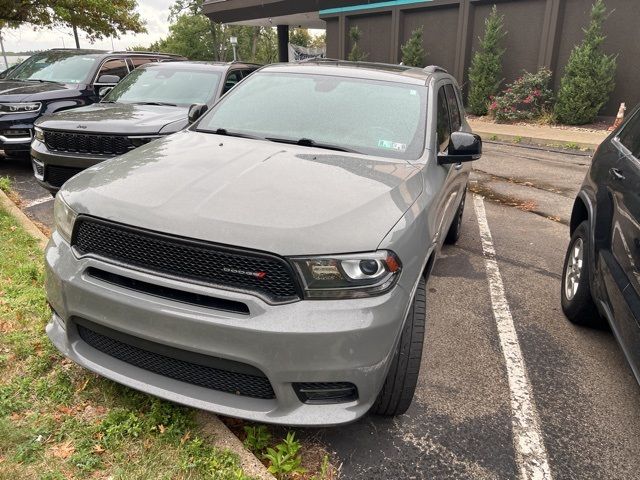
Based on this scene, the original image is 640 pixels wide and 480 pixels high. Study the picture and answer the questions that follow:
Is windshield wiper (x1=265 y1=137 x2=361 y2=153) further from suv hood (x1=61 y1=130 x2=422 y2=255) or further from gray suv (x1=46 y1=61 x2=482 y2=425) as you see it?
gray suv (x1=46 y1=61 x2=482 y2=425)

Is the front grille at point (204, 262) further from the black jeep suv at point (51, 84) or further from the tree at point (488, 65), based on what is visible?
the tree at point (488, 65)

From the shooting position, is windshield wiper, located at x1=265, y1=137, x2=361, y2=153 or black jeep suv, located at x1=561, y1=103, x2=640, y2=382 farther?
windshield wiper, located at x1=265, y1=137, x2=361, y2=153

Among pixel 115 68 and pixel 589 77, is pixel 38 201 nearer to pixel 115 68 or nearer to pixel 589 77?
pixel 115 68

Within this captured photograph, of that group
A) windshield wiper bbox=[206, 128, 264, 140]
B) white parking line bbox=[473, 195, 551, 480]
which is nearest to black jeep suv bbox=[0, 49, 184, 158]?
windshield wiper bbox=[206, 128, 264, 140]

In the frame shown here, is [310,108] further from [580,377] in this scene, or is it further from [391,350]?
[580,377]

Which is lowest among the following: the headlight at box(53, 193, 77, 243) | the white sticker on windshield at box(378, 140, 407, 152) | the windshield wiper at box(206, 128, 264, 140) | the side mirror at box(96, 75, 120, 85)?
the headlight at box(53, 193, 77, 243)

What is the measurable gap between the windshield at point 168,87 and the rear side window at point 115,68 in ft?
5.13

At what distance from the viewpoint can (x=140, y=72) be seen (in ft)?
23.9

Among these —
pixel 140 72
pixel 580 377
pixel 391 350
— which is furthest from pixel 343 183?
pixel 140 72

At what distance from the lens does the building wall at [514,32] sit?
13.7m

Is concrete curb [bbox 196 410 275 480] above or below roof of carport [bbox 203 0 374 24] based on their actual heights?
below

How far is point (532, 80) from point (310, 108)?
13.2 metres

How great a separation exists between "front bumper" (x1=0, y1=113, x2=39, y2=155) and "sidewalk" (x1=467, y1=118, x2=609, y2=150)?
993 centimetres

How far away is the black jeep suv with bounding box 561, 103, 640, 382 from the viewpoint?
2633 millimetres
